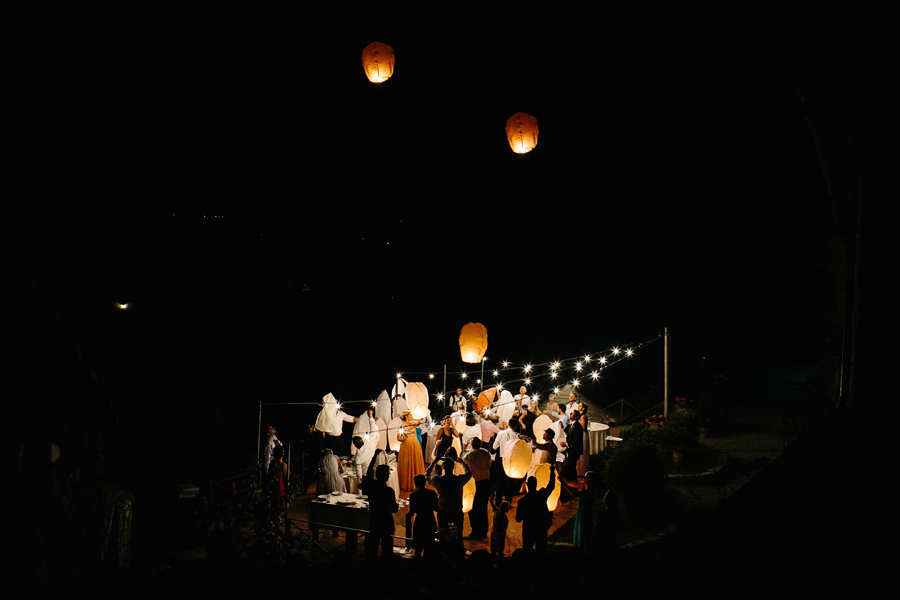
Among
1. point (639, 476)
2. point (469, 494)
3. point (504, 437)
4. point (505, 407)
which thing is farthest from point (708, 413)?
point (469, 494)

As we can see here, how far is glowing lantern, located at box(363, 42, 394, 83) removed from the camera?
27.2ft

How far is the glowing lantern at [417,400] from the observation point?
10070mm

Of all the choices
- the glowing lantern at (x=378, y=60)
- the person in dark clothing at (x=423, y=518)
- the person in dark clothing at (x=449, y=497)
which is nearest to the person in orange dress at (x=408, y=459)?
the person in dark clothing at (x=449, y=497)

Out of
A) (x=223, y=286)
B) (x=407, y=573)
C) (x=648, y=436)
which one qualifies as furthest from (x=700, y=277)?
(x=407, y=573)

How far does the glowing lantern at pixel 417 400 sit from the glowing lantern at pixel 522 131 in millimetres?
4334

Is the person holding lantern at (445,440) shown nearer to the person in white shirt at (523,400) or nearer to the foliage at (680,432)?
the person in white shirt at (523,400)

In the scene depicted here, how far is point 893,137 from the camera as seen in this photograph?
598cm

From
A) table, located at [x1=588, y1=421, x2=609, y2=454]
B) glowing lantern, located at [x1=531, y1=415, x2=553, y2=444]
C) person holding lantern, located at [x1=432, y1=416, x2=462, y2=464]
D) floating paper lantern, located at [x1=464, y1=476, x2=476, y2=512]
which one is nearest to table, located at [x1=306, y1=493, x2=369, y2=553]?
floating paper lantern, located at [x1=464, y1=476, x2=476, y2=512]

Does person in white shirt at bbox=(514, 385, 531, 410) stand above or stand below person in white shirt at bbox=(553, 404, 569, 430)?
above

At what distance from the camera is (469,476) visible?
724 cm

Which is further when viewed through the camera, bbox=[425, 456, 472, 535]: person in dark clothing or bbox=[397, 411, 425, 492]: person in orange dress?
bbox=[397, 411, 425, 492]: person in orange dress

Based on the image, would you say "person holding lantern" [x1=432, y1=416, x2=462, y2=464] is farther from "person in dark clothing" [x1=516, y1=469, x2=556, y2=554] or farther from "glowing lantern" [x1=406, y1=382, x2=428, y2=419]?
"person in dark clothing" [x1=516, y1=469, x2=556, y2=554]

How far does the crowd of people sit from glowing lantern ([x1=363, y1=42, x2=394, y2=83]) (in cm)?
517

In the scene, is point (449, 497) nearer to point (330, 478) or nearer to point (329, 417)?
point (330, 478)
